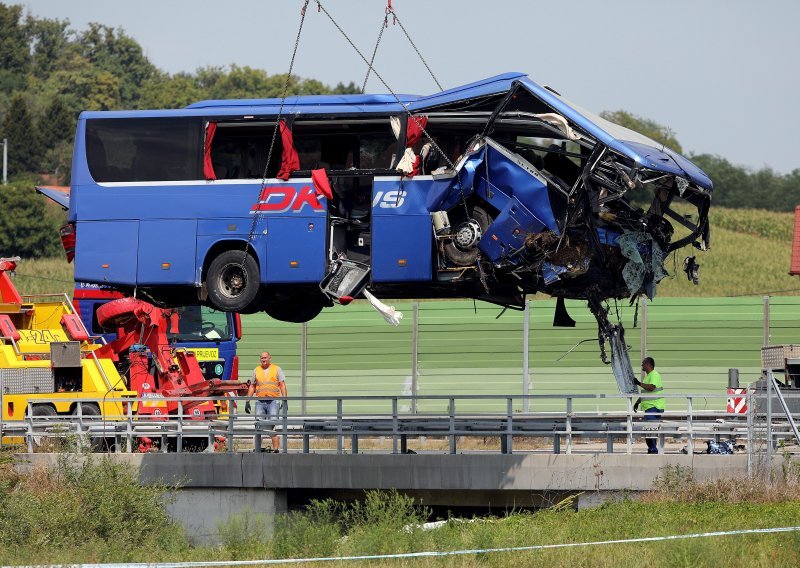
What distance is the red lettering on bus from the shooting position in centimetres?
2167

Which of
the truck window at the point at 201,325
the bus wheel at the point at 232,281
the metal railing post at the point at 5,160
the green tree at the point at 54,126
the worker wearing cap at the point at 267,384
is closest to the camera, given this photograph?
the bus wheel at the point at 232,281

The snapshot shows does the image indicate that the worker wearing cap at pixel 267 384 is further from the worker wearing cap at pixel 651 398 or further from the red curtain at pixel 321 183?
the worker wearing cap at pixel 651 398

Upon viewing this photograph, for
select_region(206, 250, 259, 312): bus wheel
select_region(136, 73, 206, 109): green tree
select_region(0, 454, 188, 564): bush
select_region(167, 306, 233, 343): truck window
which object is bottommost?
select_region(0, 454, 188, 564): bush

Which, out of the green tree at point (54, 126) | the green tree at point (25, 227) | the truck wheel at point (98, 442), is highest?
the green tree at point (54, 126)

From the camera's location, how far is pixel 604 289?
2178 centimetres

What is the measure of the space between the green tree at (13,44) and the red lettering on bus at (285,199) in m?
114

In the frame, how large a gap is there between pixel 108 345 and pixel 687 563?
15579 mm

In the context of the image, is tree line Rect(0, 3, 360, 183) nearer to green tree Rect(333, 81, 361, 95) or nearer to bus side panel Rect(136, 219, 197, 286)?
green tree Rect(333, 81, 361, 95)

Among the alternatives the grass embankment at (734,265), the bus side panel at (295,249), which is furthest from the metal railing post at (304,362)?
the grass embankment at (734,265)

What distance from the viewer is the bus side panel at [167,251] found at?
22.4 meters

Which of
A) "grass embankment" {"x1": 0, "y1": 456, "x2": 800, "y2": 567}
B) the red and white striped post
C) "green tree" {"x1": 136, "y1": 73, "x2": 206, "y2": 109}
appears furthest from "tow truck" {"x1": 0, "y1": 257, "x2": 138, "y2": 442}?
"green tree" {"x1": 136, "y1": 73, "x2": 206, "y2": 109}

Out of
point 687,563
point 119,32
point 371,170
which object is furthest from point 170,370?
point 119,32

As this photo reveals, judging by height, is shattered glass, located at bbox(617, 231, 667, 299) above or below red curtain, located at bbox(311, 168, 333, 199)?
below

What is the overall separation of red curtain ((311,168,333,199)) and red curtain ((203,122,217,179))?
1709 mm
